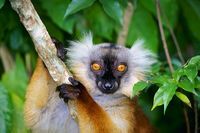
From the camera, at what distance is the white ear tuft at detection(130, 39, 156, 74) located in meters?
6.21

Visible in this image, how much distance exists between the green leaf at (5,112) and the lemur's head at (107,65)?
142cm

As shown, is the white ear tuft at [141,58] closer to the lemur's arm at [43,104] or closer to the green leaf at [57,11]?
the green leaf at [57,11]

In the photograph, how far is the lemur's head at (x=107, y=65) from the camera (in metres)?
5.48

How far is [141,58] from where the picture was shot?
6320 millimetres

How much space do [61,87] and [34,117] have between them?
4.75 ft

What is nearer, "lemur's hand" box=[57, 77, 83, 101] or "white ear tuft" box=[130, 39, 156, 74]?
"lemur's hand" box=[57, 77, 83, 101]

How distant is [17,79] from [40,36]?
340 centimetres

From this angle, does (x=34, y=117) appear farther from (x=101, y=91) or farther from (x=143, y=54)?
(x=143, y=54)

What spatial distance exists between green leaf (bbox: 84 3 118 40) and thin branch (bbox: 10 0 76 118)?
112 inches

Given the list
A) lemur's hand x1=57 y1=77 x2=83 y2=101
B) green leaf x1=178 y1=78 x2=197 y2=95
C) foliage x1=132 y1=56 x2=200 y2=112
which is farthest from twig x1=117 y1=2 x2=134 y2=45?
green leaf x1=178 y1=78 x2=197 y2=95

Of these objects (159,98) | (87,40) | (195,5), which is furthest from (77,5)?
(195,5)

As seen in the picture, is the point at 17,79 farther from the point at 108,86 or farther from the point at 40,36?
the point at 40,36

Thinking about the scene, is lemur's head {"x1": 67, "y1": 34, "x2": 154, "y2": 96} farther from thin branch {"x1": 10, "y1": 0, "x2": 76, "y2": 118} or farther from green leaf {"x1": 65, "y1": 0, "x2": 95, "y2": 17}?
green leaf {"x1": 65, "y1": 0, "x2": 95, "y2": 17}

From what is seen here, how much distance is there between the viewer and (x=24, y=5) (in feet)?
13.4
